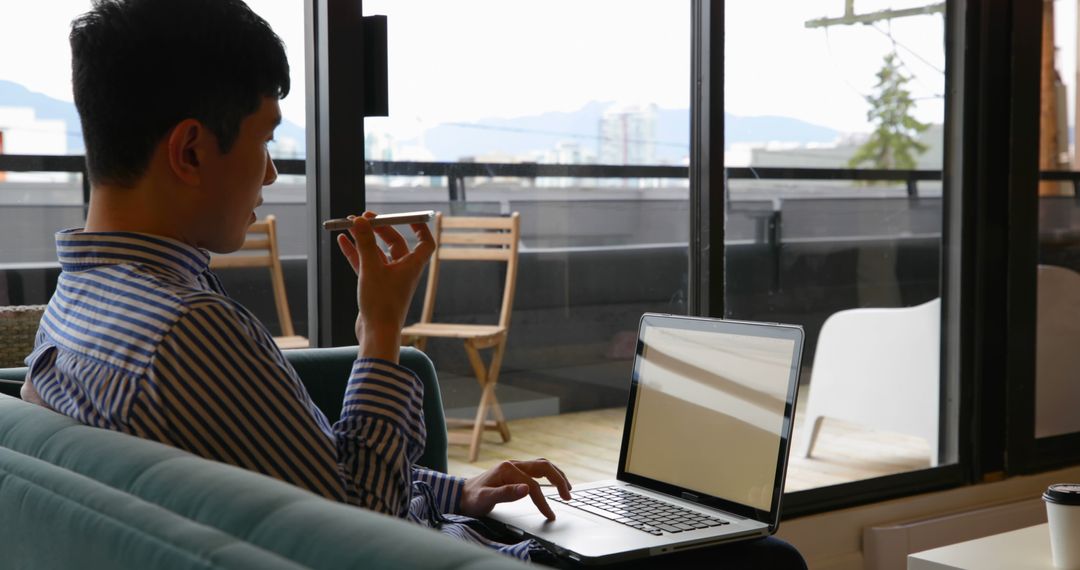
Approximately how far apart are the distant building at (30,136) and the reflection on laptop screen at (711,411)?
1.27 m

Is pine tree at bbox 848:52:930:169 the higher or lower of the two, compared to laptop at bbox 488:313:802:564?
higher

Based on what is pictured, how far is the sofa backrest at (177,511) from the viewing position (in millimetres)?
647

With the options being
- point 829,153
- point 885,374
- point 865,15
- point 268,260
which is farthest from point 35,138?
point 885,374

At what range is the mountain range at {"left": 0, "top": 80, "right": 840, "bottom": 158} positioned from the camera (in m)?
2.71

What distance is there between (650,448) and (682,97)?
153 centimetres

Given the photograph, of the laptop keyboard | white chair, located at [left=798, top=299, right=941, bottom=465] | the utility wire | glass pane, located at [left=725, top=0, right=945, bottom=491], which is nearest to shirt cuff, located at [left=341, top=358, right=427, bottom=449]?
the laptop keyboard

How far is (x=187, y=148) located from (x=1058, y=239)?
11.2 feet

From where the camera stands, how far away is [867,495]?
130 inches

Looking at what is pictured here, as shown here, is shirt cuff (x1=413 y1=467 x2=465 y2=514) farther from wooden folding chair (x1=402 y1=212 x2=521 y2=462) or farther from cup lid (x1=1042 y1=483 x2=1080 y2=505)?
wooden folding chair (x1=402 y1=212 x2=521 y2=462)

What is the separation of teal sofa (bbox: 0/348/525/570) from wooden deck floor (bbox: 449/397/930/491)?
1.66 m

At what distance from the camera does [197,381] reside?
98cm

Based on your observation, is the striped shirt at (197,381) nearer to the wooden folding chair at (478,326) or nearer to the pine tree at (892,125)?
the wooden folding chair at (478,326)

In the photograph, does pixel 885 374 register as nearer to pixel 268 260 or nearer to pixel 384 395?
pixel 268 260

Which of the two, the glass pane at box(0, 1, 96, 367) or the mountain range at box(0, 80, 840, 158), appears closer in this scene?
the glass pane at box(0, 1, 96, 367)
